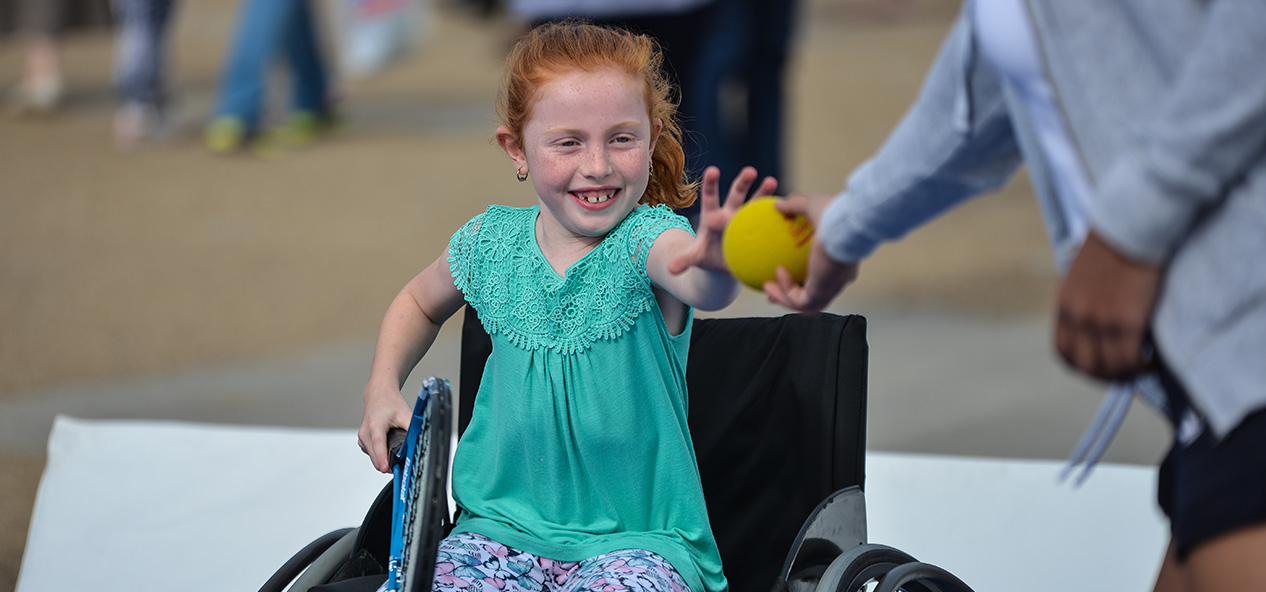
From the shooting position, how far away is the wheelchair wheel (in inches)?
60.9

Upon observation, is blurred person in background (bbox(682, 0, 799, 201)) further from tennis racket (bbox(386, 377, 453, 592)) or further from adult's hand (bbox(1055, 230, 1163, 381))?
adult's hand (bbox(1055, 230, 1163, 381))

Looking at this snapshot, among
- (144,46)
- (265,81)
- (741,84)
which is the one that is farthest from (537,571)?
(144,46)

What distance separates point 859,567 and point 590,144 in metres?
0.65

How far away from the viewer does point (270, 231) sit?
514cm

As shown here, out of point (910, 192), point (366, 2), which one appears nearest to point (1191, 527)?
point (910, 192)

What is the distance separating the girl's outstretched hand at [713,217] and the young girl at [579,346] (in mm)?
94

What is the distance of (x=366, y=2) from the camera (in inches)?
304

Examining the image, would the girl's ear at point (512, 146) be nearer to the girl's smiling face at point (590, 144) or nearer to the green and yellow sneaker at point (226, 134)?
the girl's smiling face at point (590, 144)

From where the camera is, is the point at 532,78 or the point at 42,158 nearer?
the point at 532,78

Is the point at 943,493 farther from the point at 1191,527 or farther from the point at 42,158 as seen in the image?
the point at 42,158

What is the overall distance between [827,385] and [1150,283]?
0.93 metres

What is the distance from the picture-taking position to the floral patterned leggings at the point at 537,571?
1.50m

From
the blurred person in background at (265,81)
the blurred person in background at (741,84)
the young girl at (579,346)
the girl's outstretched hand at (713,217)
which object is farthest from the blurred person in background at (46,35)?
the girl's outstretched hand at (713,217)

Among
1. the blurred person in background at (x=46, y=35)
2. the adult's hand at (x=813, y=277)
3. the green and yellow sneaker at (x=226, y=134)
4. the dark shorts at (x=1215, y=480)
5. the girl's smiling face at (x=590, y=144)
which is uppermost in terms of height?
the blurred person in background at (x=46, y=35)
